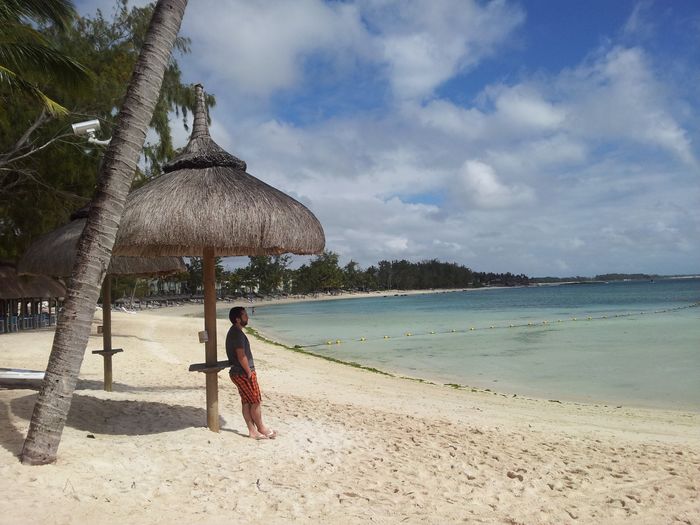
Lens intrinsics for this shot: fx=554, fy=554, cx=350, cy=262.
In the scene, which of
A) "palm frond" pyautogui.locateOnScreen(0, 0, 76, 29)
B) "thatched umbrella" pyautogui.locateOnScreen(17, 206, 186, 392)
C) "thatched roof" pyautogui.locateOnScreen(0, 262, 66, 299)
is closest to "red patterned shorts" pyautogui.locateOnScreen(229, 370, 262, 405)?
"thatched umbrella" pyautogui.locateOnScreen(17, 206, 186, 392)

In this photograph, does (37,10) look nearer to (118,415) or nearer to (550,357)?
(118,415)

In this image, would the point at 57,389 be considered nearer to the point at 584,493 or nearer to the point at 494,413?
the point at 584,493

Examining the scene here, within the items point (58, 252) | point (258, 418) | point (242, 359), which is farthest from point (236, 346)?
point (58, 252)

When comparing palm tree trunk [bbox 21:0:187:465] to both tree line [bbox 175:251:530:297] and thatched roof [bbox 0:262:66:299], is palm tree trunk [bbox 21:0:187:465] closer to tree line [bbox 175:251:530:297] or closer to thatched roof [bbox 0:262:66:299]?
thatched roof [bbox 0:262:66:299]

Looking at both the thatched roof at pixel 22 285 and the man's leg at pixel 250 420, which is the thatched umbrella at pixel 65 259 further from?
the thatched roof at pixel 22 285

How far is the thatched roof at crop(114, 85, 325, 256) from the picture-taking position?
4.73 meters

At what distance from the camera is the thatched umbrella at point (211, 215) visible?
473 cm

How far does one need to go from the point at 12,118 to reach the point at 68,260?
8.41m

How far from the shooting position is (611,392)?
→ 40.4ft

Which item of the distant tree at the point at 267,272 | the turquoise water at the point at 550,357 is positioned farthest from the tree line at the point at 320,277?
the turquoise water at the point at 550,357

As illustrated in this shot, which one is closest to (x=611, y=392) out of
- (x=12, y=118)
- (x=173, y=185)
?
(x=173, y=185)

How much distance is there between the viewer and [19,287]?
16531mm

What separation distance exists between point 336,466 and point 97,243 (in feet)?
8.71

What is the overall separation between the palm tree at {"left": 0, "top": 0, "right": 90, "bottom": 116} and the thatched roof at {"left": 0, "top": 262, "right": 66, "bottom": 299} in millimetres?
8029
